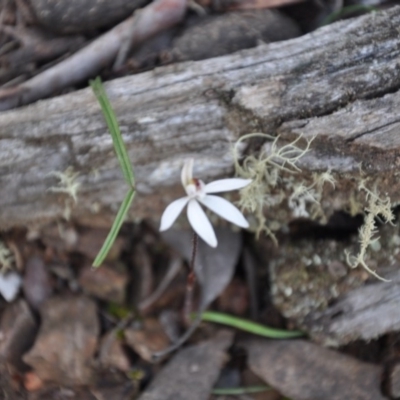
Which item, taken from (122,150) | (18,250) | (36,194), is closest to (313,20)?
(122,150)

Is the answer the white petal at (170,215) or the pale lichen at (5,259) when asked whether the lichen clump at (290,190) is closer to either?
the white petal at (170,215)

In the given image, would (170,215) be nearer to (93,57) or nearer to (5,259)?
(93,57)

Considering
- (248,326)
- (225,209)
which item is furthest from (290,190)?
(248,326)

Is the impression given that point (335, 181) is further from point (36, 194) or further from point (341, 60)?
point (36, 194)

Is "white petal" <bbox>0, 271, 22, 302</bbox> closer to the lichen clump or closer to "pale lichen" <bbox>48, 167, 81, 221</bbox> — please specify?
"pale lichen" <bbox>48, 167, 81, 221</bbox>

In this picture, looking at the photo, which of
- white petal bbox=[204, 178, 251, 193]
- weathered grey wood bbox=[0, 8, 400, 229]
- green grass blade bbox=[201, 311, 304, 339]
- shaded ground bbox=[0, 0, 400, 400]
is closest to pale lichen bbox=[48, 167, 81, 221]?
weathered grey wood bbox=[0, 8, 400, 229]

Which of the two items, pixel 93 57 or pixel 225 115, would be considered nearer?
pixel 225 115
